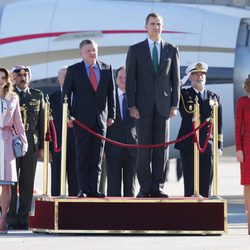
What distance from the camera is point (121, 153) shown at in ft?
57.0

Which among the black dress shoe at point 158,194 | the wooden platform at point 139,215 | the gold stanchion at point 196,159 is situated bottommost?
the wooden platform at point 139,215

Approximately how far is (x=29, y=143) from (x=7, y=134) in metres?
1.02

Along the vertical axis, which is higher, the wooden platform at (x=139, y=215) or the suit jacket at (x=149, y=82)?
the suit jacket at (x=149, y=82)

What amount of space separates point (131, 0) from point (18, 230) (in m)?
8.87

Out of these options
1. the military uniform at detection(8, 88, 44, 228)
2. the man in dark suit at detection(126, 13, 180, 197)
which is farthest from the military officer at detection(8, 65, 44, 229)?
the man in dark suit at detection(126, 13, 180, 197)

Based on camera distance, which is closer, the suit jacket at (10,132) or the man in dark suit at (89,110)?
the man in dark suit at (89,110)

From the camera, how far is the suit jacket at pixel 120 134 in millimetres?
17281

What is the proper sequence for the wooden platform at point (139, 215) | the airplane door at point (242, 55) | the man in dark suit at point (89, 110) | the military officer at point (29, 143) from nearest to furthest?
1. the wooden platform at point (139, 215)
2. the man in dark suit at point (89, 110)
3. the military officer at point (29, 143)
4. the airplane door at point (242, 55)

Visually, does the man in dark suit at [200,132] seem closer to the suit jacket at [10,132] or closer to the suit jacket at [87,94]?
the suit jacket at [87,94]

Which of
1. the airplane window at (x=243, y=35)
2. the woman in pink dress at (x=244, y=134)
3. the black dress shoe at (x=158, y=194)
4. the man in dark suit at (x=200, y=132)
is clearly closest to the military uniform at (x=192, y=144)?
the man in dark suit at (x=200, y=132)

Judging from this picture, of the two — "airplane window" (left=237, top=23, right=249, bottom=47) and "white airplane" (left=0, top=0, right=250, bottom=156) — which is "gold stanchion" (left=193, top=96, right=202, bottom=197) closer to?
"white airplane" (left=0, top=0, right=250, bottom=156)

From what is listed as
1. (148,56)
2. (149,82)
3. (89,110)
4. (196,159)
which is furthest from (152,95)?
(196,159)
